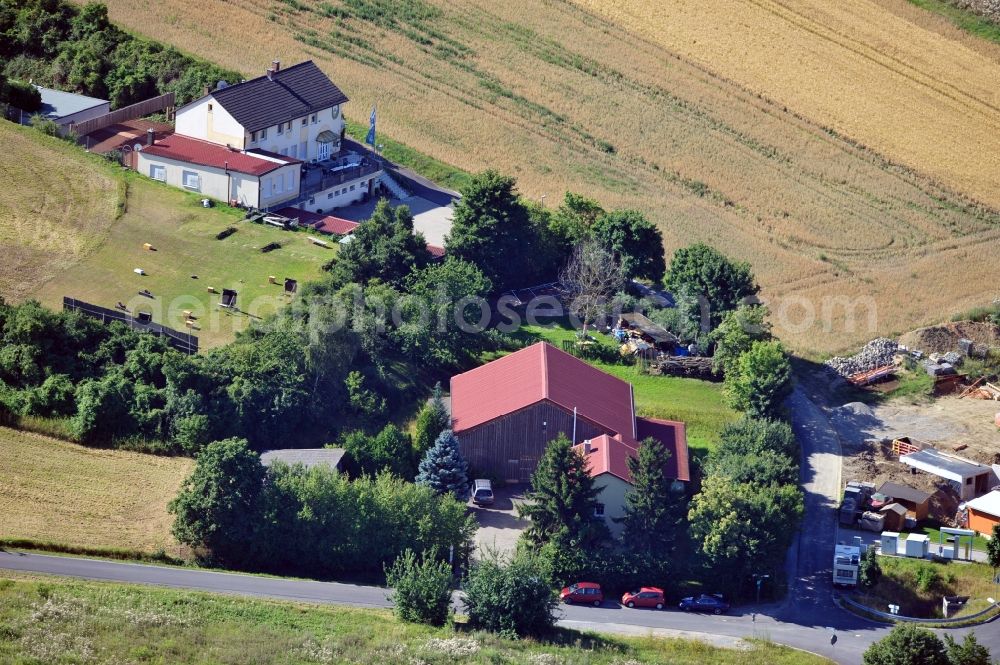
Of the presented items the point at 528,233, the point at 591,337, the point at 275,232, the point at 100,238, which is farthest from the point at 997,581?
the point at 100,238

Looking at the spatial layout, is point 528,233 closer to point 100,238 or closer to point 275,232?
point 275,232

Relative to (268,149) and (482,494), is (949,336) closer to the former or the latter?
(482,494)

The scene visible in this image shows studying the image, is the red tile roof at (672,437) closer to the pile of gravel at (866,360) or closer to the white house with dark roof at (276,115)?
the pile of gravel at (866,360)

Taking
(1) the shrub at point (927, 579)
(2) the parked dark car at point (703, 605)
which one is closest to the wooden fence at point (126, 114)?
(2) the parked dark car at point (703, 605)

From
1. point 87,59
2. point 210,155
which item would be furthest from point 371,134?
point 87,59

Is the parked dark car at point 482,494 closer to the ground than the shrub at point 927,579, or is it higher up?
higher up

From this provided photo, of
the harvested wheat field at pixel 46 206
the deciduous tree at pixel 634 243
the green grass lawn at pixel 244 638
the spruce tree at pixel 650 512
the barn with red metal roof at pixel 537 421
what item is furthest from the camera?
the deciduous tree at pixel 634 243

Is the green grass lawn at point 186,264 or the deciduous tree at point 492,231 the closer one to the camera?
the green grass lawn at point 186,264

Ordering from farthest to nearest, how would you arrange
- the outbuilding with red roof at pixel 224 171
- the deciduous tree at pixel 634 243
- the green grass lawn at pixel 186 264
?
1. the outbuilding with red roof at pixel 224 171
2. the deciduous tree at pixel 634 243
3. the green grass lawn at pixel 186 264
